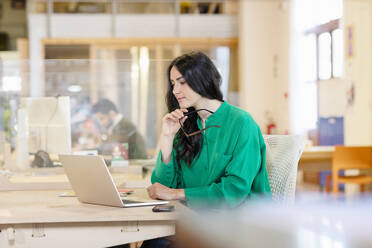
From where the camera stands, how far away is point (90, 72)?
4.11 m

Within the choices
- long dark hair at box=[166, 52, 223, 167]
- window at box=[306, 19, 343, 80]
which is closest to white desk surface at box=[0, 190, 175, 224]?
long dark hair at box=[166, 52, 223, 167]

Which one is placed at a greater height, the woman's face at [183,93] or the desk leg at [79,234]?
the woman's face at [183,93]

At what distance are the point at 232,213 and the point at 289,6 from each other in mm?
10124

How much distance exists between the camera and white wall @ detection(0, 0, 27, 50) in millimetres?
14180

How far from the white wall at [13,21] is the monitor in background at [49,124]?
11.2 meters

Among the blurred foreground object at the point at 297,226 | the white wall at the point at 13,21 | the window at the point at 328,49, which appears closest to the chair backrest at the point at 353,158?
the window at the point at 328,49

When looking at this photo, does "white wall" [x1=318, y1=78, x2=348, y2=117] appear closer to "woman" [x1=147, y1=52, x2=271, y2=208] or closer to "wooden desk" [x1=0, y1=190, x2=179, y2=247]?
"woman" [x1=147, y1=52, x2=271, y2=208]

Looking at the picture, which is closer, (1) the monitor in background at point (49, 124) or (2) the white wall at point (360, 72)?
(1) the monitor in background at point (49, 124)

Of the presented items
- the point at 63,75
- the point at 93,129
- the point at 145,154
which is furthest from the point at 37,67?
the point at 145,154

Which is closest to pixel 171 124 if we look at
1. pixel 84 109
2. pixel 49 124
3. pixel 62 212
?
pixel 62 212

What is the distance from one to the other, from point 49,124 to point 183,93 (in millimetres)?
1521

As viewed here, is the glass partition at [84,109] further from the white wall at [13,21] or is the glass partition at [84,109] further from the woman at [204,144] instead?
the white wall at [13,21]

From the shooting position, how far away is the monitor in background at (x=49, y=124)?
3.46 metres

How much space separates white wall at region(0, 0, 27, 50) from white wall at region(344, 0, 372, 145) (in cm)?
904
